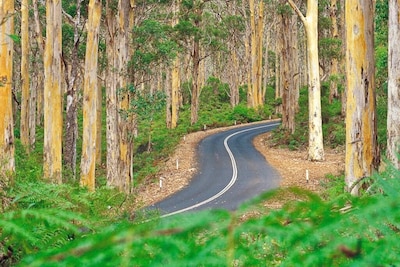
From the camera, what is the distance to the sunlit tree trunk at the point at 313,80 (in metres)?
20.7

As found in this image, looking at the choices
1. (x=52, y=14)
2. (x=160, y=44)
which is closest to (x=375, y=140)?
(x=52, y=14)

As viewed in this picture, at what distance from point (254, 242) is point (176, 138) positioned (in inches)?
1237

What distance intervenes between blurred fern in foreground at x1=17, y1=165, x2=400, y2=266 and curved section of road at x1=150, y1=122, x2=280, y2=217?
38.7ft

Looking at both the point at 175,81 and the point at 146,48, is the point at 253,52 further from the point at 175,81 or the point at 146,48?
the point at 146,48

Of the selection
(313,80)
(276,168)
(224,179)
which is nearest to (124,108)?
(224,179)

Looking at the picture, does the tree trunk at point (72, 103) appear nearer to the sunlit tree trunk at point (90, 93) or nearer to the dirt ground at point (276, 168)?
the sunlit tree trunk at point (90, 93)

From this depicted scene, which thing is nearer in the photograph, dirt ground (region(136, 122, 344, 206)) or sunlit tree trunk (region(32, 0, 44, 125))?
sunlit tree trunk (region(32, 0, 44, 125))

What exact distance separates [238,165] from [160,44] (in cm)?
700

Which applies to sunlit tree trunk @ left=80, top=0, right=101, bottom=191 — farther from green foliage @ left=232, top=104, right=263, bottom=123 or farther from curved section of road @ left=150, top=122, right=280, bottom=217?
green foliage @ left=232, top=104, right=263, bottom=123

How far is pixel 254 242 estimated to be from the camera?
106 cm

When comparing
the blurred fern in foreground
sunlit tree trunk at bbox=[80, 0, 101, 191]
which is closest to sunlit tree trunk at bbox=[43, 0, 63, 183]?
sunlit tree trunk at bbox=[80, 0, 101, 191]

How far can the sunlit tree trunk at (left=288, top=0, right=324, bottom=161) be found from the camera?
20.7 meters

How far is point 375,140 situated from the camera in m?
9.91

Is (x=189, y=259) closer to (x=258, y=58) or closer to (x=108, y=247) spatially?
(x=108, y=247)
